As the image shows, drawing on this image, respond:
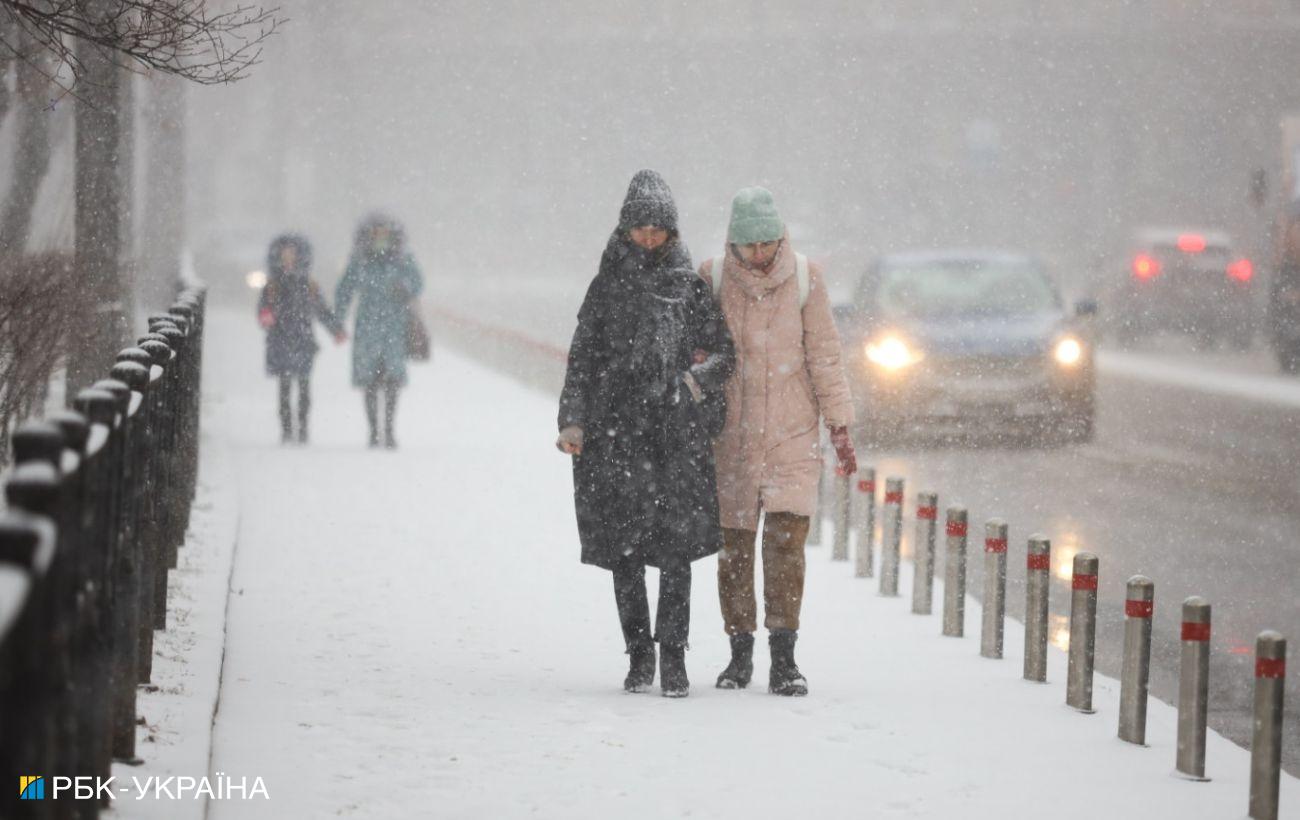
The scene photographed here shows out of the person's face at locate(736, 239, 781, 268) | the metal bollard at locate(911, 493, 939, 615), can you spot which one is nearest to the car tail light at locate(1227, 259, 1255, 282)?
the metal bollard at locate(911, 493, 939, 615)

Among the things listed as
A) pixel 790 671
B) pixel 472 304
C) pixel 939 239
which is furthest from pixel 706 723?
pixel 939 239

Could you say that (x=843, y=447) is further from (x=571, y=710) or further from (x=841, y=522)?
(x=841, y=522)

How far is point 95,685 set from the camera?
452 centimetres

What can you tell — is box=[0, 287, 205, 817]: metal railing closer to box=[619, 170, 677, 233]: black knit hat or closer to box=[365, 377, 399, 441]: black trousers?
box=[619, 170, 677, 233]: black knit hat

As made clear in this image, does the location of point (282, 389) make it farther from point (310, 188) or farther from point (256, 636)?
point (310, 188)

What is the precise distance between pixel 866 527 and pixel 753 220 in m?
3.77

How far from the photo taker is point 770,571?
7359 millimetres

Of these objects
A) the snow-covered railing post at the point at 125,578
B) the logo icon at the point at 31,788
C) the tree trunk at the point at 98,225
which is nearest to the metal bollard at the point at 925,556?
the snow-covered railing post at the point at 125,578

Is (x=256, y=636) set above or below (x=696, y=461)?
below

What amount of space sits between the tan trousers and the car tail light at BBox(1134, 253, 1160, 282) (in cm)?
2569

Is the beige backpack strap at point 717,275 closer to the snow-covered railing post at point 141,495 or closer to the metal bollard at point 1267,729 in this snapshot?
the snow-covered railing post at point 141,495

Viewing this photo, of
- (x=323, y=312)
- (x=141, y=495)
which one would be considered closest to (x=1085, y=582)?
(x=141, y=495)

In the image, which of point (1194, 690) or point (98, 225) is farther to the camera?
point (98, 225)

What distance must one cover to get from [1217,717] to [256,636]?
145 inches
